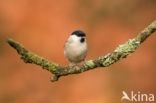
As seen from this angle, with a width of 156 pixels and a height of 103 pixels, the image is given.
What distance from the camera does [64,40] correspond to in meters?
6.46

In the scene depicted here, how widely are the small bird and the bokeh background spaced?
12.1 ft

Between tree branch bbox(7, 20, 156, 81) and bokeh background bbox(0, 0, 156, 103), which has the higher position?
bokeh background bbox(0, 0, 156, 103)

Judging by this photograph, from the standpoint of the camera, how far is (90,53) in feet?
21.1

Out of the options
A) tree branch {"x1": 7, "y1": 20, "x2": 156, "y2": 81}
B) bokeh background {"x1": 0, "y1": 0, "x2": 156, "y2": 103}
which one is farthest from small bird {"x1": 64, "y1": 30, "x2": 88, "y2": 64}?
bokeh background {"x1": 0, "y1": 0, "x2": 156, "y2": 103}

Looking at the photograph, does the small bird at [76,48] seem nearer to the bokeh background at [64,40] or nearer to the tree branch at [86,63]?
the tree branch at [86,63]

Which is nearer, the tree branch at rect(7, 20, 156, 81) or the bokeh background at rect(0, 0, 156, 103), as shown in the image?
the tree branch at rect(7, 20, 156, 81)

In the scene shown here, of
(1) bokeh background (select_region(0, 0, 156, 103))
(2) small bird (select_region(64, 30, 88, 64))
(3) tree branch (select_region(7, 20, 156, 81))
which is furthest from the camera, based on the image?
(1) bokeh background (select_region(0, 0, 156, 103))

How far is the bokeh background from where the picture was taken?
6.38 meters

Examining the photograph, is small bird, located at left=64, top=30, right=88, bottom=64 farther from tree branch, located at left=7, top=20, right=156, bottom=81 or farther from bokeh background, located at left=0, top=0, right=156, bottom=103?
bokeh background, located at left=0, top=0, right=156, bottom=103

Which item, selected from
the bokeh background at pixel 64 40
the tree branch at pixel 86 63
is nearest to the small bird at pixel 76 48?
the tree branch at pixel 86 63

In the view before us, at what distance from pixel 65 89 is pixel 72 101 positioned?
0.21 m

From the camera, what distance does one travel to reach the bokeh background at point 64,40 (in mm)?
6375

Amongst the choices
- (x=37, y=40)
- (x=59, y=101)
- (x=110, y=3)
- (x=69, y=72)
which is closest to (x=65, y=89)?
(x=59, y=101)

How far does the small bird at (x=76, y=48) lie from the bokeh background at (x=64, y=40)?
3.68 meters
